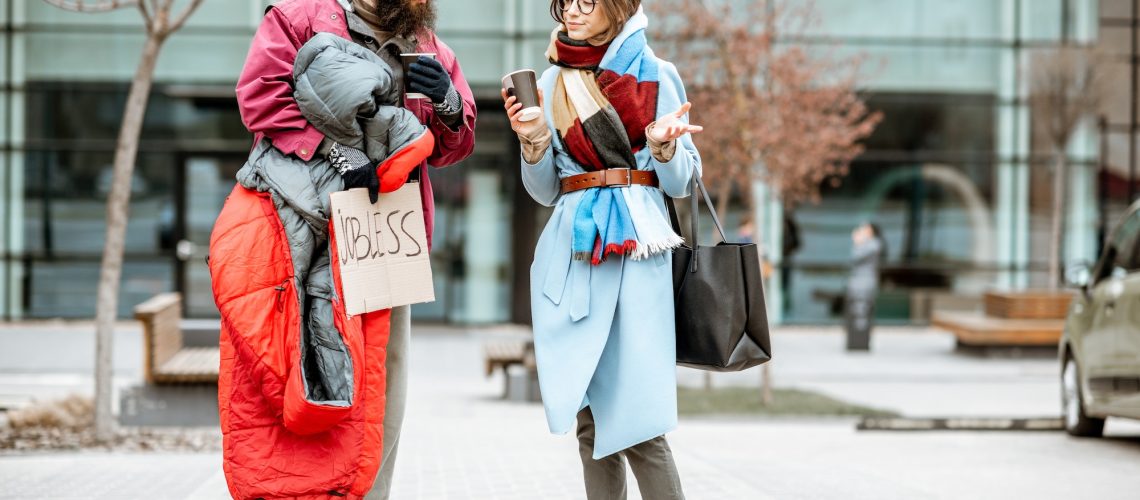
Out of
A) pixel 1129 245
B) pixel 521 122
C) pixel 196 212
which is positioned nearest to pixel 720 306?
pixel 521 122

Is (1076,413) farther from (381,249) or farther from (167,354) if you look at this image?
(381,249)

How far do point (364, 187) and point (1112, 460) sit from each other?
6055mm

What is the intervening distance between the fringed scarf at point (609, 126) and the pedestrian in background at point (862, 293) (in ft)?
46.0

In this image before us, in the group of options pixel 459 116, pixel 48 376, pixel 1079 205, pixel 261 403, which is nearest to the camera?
pixel 261 403

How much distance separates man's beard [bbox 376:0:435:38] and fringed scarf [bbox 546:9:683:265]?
0.48 m

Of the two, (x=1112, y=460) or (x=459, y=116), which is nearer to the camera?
(x=459, y=116)

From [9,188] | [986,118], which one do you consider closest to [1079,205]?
[986,118]

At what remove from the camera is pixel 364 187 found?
3.94m

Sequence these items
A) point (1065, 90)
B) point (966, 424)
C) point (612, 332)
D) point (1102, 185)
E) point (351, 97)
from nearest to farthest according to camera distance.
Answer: point (351, 97)
point (612, 332)
point (966, 424)
point (1065, 90)
point (1102, 185)

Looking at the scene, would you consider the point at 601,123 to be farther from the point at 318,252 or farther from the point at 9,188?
the point at 9,188

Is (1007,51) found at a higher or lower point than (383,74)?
higher

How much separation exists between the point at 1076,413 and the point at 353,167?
698cm

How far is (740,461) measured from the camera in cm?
775

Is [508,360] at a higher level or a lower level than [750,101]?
lower
